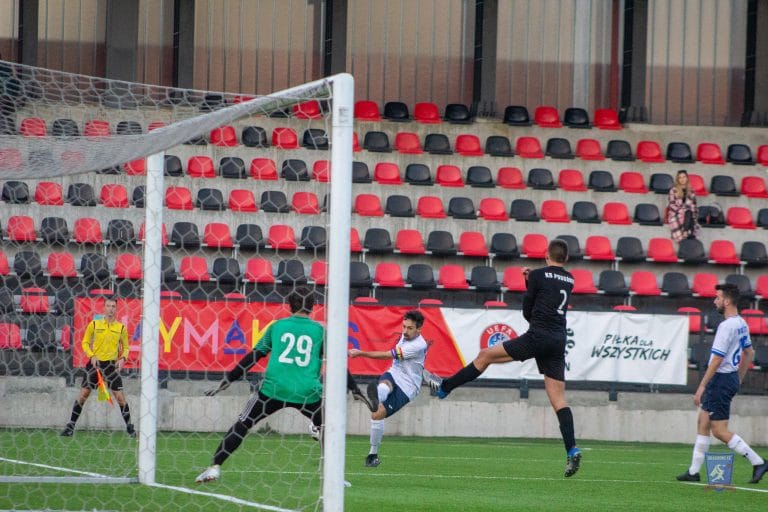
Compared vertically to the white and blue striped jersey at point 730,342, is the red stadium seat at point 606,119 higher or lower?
higher

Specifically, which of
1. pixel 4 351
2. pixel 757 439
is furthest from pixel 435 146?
pixel 4 351

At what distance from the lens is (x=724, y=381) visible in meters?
11.6

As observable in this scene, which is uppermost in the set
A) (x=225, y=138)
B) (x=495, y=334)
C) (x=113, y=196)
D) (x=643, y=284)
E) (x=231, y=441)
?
(x=225, y=138)

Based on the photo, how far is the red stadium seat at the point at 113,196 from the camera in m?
18.6

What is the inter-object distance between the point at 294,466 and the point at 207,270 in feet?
27.3

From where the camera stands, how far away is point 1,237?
16.6 meters

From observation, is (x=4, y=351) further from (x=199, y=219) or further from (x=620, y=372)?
(x=620, y=372)

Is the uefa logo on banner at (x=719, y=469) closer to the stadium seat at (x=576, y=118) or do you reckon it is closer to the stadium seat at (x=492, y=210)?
the stadium seat at (x=492, y=210)

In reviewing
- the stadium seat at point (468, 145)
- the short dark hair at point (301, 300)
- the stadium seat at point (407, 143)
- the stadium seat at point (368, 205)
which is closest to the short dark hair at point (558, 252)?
the short dark hair at point (301, 300)

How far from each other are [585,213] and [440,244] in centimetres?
324

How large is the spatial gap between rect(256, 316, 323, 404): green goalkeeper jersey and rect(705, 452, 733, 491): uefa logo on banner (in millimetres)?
3918

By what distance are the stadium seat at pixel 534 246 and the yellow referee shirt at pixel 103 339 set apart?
9.22 metres

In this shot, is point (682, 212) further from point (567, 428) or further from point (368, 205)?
point (567, 428)

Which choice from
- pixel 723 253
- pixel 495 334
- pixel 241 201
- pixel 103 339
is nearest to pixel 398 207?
pixel 241 201
